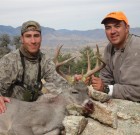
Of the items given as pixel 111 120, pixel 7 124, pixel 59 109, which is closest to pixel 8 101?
pixel 7 124

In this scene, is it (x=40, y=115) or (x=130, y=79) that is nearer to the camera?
(x=40, y=115)

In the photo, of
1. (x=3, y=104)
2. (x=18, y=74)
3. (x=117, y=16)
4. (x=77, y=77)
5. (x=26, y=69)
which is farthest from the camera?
(x=26, y=69)

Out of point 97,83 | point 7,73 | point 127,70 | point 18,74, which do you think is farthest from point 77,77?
point 7,73

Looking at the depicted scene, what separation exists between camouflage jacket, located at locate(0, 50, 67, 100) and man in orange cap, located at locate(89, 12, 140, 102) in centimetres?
118

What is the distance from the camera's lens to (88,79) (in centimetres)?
827

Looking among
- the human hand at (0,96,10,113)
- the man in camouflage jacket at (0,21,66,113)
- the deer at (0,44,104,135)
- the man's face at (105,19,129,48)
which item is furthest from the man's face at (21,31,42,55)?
the man's face at (105,19,129,48)

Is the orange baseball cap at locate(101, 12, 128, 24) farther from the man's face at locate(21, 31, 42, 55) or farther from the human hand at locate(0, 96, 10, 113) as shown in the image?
the human hand at locate(0, 96, 10, 113)

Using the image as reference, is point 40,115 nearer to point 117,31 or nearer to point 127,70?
point 127,70

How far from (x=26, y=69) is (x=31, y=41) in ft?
2.19

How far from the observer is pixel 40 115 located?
289 inches

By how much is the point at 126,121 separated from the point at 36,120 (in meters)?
1.82

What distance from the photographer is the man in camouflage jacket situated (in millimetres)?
8633

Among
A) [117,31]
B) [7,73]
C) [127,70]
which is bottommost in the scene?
[7,73]

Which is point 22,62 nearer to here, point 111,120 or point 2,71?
point 2,71
